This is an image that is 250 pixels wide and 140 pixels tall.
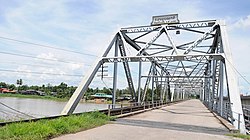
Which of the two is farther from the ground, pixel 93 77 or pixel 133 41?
pixel 133 41

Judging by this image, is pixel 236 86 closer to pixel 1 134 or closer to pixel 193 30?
pixel 193 30

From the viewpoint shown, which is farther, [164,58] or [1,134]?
[164,58]

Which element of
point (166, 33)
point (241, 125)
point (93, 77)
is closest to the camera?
point (241, 125)

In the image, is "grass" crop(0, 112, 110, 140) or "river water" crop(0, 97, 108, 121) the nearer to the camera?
"grass" crop(0, 112, 110, 140)

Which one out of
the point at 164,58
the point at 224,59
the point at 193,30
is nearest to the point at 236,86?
the point at 224,59

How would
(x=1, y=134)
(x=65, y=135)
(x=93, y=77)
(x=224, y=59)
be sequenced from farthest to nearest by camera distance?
(x=93, y=77)
(x=224, y=59)
(x=65, y=135)
(x=1, y=134)

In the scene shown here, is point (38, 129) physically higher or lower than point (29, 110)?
higher

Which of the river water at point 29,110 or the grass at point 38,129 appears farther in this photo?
the river water at point 29,110

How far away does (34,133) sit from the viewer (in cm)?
745

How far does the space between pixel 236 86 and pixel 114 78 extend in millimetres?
9201

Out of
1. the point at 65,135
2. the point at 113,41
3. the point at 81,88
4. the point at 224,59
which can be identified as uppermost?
the point at 113,41

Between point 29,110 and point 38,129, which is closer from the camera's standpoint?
point 38,129

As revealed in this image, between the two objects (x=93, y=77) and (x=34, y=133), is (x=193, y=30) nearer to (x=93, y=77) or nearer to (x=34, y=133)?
(x=93, y=77)

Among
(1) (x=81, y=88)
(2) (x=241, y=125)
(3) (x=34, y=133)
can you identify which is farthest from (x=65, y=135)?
(1) (x=81, y=88)
